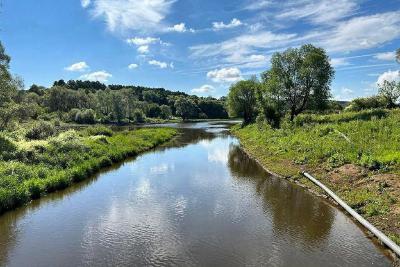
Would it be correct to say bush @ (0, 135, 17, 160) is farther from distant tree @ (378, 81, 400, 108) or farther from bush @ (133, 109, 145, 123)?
bush @ (133, 109, 145, 123)

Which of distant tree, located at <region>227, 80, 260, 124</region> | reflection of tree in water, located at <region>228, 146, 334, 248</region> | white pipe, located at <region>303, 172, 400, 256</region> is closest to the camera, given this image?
white pipe, located at <region>303, 172, 400, 256</region>

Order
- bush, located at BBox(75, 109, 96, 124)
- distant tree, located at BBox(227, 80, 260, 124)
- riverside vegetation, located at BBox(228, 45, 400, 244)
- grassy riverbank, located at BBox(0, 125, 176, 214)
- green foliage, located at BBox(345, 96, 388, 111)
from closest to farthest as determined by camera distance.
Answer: riverside vegetation, located at BBox(228, 45, 400, 244) < grassy riverbank, located at BBox(0, 125, 176, 214) < green foliage, located at BBox(345, 96, 388, 111) < distant tree, located at BBox(227, 80, 260, 124) < bush, located at BBox(75, 109, 96, 124)

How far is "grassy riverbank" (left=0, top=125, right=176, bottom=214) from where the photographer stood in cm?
2461

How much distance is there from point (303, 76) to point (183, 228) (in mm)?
47795

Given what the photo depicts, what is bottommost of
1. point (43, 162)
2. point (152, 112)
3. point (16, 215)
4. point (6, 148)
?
point (16, 215)

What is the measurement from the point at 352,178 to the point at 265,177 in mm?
8730

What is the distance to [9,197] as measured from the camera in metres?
23.1

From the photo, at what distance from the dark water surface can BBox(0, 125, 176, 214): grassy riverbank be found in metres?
0.98

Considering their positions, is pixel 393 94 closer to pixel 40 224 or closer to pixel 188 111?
pixel 40 224

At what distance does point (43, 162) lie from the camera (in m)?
31.7

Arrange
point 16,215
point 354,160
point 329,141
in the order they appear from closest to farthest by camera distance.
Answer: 1. point 16,215
2. point 354,160
3. point 329,141

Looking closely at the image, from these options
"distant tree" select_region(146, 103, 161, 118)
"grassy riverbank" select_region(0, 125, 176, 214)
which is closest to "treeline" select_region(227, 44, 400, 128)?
"grassy riverbank" select_region(0, 125, 176, 214)

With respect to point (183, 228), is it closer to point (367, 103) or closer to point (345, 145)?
Answer: point (345, 145)

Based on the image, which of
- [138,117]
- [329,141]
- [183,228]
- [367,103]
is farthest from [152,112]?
[183,228]
